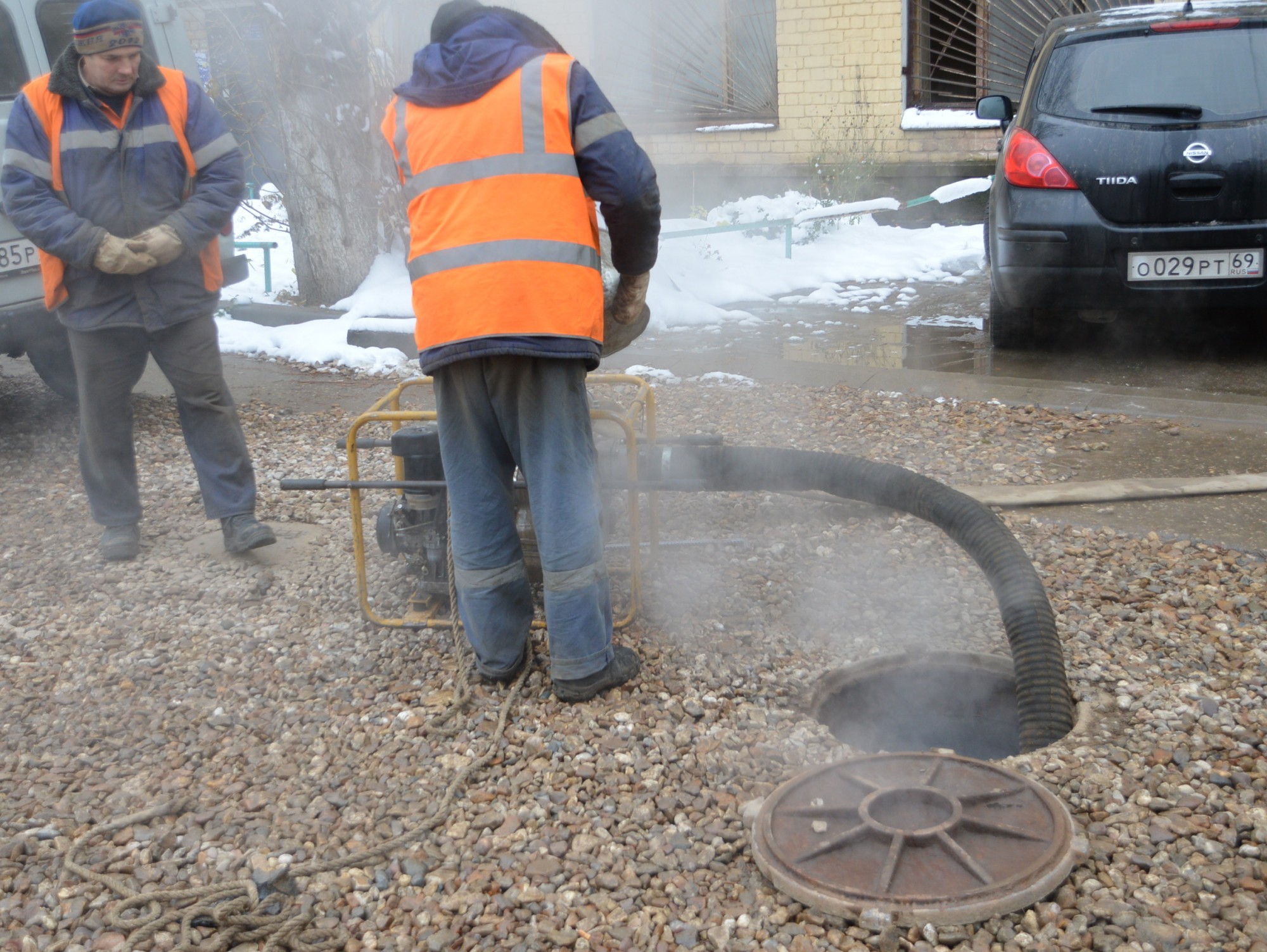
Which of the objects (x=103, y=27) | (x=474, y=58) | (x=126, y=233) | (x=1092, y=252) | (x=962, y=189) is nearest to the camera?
(x=474, y=58)

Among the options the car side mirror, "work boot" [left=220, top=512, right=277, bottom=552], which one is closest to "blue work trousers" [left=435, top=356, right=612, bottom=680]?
"work boot" [left=220, top=512, right=277, bottom=552]

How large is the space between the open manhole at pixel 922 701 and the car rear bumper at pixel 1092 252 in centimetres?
330

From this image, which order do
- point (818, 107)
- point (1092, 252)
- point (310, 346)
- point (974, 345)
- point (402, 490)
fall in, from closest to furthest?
point (402, 490) < point (1092, 252) < point (974, 345) < point (310, 346) < point (818, 107)

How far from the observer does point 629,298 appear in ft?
10.4

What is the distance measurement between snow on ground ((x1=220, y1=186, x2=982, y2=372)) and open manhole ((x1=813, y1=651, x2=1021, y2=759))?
4864mm

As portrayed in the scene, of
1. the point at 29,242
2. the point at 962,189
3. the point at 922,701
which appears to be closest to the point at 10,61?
the point at 29,242

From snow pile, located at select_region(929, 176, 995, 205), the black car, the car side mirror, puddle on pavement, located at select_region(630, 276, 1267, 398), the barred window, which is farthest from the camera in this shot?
snow pile, located at select_region(929, 176, 995, 205)

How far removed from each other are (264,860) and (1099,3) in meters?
13.1

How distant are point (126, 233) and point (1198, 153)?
16.1ft

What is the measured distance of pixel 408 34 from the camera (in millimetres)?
8648

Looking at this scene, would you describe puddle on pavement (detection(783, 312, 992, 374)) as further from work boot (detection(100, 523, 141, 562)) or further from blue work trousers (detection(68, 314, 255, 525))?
work boot (detection(100, 523, 141, 562))

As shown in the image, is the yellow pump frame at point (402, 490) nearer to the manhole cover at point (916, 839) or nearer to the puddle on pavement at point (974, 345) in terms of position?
the manhole cover at point (916, 839)

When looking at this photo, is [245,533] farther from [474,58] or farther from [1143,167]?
[1143,167]

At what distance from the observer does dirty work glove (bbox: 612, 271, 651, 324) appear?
122 inches
